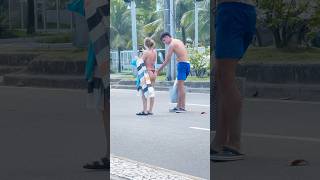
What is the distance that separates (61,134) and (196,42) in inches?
19.4

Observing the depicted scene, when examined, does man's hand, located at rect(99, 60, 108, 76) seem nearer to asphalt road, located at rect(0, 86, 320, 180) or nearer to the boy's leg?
asphalt road, located at rect(0, 86, 320, 180)

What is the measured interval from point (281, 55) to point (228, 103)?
0.66 ft

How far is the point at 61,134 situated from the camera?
5.41 ft

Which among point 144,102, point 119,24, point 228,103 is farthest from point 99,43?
point 144,102

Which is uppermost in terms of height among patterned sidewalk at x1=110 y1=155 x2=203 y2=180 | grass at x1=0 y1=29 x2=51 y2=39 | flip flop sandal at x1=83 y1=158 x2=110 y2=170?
grass at x1=0 y1=29 x2=51 y2=39

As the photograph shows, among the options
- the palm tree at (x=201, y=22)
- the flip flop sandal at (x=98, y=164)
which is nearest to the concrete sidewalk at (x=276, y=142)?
the palm tree at (x=201, y=22)

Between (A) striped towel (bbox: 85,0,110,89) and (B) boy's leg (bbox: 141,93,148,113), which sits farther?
(B) boy's leg (bbox: 141,93,148,113)

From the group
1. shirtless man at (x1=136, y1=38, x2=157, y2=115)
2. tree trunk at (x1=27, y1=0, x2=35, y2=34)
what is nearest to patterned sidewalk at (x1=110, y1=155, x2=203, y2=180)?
shirtless man at (x1=136, y1=38, x2=157, y2=115)

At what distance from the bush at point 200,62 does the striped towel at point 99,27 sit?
0.27 m

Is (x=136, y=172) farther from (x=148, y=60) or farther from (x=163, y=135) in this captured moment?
(x=148, y=60)

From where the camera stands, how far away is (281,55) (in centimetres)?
149

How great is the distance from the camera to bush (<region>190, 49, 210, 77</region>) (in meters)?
1.57

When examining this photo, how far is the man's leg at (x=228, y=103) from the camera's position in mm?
1525

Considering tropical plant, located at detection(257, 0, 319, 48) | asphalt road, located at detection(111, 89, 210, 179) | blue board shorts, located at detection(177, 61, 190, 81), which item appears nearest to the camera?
tropical plant, located at detection(257, 0, 319, 48)
